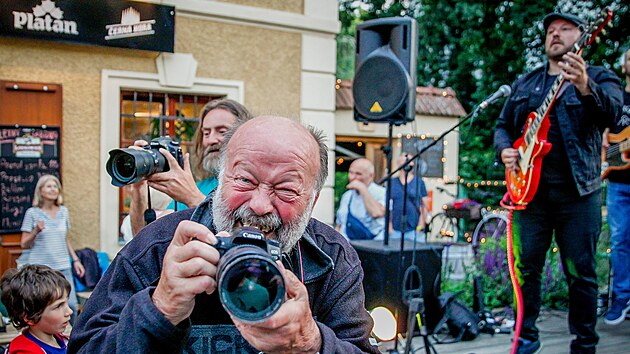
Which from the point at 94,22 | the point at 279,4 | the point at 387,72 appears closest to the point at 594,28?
the point at 387,72

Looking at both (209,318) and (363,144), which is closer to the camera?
(209,318)

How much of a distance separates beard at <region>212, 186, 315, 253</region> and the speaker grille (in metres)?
2.91

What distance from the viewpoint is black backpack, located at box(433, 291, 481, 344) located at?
13.5 feet

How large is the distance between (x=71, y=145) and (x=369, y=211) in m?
2.91

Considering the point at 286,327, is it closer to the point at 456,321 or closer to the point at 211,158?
the point at 211,158

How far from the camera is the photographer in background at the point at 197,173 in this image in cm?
221

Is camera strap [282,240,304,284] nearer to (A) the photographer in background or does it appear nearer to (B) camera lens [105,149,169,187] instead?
(B) camera lens [105,149,169,187]

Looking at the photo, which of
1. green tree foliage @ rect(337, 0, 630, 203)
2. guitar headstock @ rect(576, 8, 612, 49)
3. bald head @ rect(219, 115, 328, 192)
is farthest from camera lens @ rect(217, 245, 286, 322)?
green tree foliage @ rect(337, 0, 630, 203)

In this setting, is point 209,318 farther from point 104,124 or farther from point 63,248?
point 104,124

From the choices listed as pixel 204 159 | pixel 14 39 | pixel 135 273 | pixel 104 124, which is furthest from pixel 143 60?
pixel 135 273

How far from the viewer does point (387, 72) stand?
4320 mm

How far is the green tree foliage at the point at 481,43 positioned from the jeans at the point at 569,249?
9.96 meters

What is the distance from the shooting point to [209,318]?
1367 millimetres

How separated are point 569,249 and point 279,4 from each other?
14.6ft
